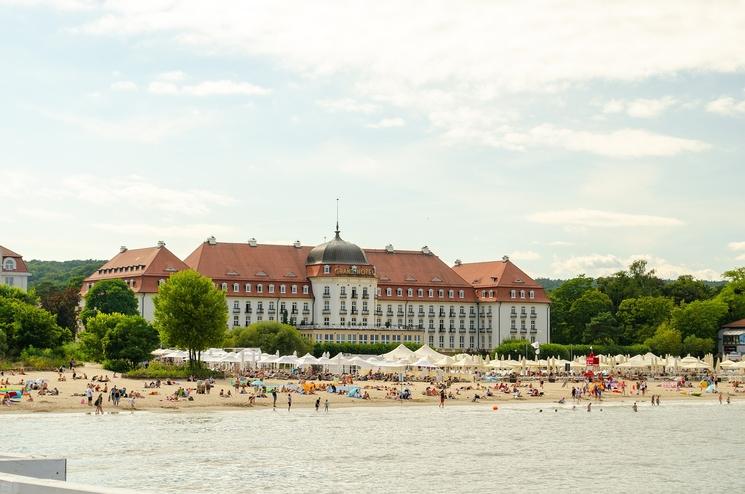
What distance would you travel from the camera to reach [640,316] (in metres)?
147

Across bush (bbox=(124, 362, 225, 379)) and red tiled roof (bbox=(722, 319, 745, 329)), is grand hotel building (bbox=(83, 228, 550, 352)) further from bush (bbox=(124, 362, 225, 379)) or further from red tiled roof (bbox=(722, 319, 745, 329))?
bush (bbox=(124, 362, 225, 379))

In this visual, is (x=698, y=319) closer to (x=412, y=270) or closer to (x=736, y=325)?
(x=736, y=325)

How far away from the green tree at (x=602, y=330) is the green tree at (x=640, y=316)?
3442 millimetres

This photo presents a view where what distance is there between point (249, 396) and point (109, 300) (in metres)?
53.9

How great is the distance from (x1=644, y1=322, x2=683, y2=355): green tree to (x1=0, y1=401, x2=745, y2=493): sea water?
221ft

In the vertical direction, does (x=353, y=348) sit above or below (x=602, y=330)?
below

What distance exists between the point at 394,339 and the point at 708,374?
4077cm

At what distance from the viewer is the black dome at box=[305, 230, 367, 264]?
456 feet

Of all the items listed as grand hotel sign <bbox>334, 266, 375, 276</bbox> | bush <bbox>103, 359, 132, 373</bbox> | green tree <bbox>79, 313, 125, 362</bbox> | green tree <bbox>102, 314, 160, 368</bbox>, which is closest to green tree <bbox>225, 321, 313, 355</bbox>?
green tree <bbox>79, 313, 125, 362</bbox>

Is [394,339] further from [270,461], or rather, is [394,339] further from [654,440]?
[270,461]

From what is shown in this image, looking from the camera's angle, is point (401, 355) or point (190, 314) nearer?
point (190, 314)

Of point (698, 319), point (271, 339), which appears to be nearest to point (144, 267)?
point (271, 339)

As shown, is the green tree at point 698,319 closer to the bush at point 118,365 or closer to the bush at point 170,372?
the bush at point 170,372

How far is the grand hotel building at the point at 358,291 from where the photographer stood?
136250mm
